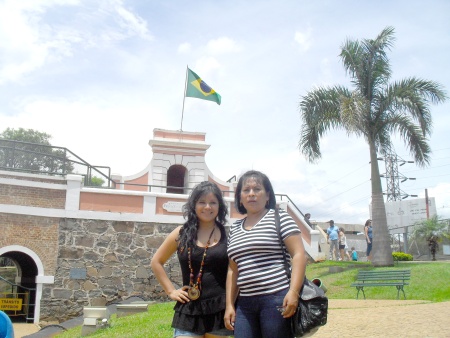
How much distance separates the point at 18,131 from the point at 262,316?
1387 inches

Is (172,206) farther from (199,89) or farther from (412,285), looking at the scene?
(412,285)

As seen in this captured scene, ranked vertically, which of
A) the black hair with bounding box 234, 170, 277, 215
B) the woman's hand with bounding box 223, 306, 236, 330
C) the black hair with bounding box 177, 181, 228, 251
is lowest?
the woman's hand with bounding box 223, 306, 236, 330

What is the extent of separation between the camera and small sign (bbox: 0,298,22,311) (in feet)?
44.9

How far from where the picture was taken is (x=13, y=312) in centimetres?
1384

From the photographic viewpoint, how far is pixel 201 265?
11.0ft

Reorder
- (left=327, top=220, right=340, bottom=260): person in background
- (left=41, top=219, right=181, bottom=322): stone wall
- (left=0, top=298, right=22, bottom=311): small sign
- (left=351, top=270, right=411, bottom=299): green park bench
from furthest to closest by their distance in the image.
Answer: (left=327, top=220, right=340, bottom=260): person in background → (left=41, top=219, right=181, bottom=322): stone wall → (left=0, top=298, right=22, bottom=311): small sign → (left=351, top=270, right=411, bottom=299): green park bench

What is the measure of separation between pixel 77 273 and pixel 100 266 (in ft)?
2.20

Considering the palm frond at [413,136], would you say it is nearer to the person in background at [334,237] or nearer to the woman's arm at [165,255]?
the person in background at [334,237]

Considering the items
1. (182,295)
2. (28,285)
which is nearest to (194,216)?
(182,295)

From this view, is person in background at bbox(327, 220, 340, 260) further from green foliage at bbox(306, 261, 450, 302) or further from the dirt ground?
the dirt ground

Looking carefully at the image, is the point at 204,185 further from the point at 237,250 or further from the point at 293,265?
the point at 293,265

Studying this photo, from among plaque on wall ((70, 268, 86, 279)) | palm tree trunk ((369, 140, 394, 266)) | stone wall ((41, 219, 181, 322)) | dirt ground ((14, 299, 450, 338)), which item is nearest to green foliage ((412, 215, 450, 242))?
palm tree trunk ((369, 140, 394, 266))

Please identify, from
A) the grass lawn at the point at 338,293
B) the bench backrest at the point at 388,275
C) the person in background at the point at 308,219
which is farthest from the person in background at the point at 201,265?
the person in background at the point at 308,219

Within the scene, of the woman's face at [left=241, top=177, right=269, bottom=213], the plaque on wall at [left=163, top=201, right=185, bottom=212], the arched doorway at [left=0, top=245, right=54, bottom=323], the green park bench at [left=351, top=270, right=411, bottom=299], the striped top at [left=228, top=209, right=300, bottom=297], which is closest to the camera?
the striped top at [left=228, top=209, right=300, bottom=297]
